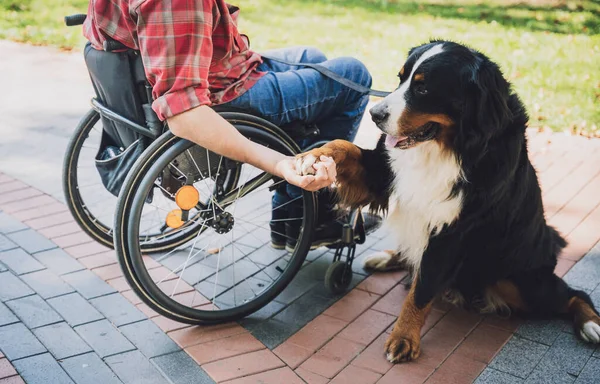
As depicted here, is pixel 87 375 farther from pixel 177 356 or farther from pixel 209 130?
pixel 209 130

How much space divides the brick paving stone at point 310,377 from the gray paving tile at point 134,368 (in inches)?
20.5

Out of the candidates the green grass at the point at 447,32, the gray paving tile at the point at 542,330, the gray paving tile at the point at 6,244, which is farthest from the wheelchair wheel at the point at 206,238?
the green grass at the point at 447,32

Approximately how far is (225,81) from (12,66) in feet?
17.1

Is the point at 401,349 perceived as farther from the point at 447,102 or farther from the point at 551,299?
the point at 447,102

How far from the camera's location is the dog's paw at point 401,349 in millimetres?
2428

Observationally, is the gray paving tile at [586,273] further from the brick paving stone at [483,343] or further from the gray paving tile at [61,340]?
the gray paving tile at [61,340]

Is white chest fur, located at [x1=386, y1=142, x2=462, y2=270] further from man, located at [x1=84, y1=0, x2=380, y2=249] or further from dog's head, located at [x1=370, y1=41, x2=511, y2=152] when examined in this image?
man, located at [x1=84, y1=0, x2=380, y2=249]

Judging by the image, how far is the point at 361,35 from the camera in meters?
7.52

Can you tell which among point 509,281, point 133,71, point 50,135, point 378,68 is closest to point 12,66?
point 50,135

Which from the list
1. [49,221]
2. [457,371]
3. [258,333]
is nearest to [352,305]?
[258,333]

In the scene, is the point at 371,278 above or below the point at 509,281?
below

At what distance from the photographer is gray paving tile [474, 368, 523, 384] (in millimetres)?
2316

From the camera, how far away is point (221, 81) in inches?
96.9

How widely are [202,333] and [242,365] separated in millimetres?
282
